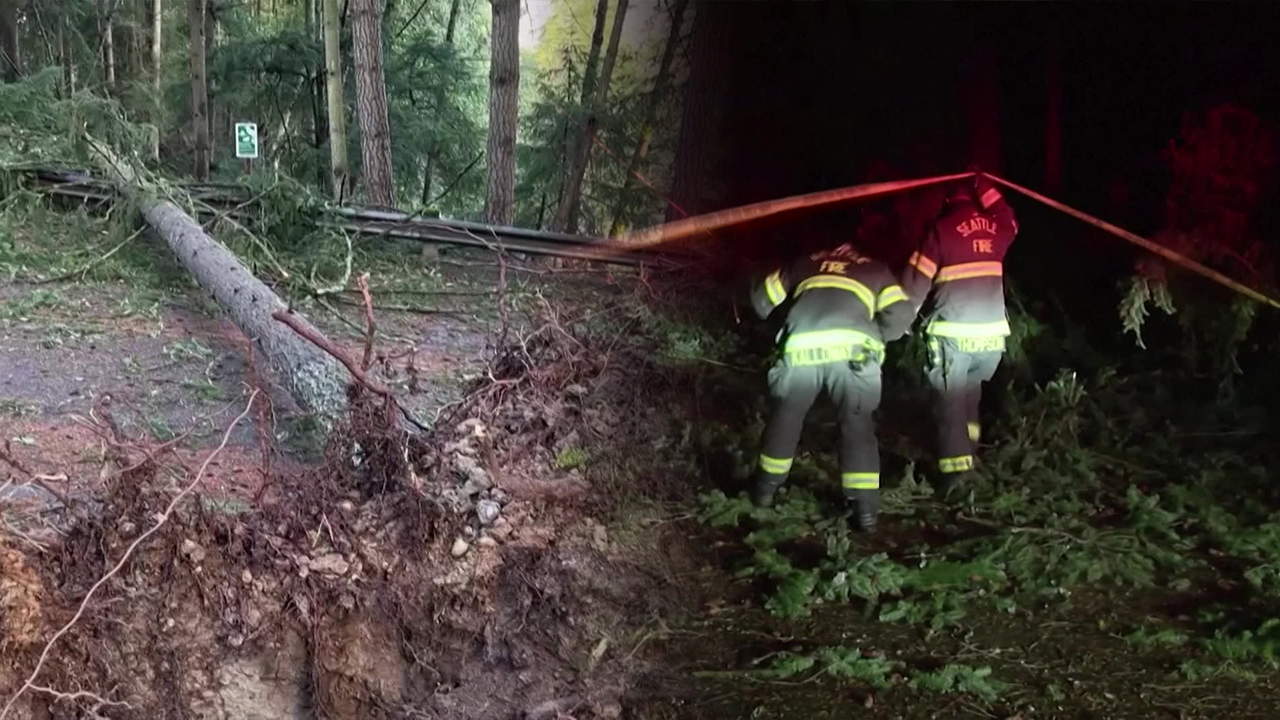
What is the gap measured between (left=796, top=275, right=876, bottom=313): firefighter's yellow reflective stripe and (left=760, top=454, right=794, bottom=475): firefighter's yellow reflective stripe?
0.20 metres

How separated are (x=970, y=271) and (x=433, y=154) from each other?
193 centimetres

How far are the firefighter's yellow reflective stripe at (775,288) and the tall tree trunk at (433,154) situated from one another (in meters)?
1.34

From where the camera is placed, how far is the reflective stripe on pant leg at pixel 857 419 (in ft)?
3.18

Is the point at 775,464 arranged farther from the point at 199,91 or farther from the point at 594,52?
the point at 199,91

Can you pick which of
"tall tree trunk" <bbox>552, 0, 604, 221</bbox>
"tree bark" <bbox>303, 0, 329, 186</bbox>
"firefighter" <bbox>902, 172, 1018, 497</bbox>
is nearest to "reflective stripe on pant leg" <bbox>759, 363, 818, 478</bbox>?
"firefighter" <bbox>902, 172, 1018, 497</bbox>

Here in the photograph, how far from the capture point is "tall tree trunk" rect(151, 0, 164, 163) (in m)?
4.90

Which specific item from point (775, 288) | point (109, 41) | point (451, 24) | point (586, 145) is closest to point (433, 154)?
point (451, 24)

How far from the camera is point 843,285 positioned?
0.91 metres

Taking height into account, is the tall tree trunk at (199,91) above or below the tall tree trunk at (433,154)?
above

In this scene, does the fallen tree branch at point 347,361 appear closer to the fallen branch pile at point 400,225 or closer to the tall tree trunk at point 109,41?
the fallen branch pile at point 400,225

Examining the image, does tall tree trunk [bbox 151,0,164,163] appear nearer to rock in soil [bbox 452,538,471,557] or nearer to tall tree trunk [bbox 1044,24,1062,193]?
rock in soil [bbox 452,538,471,557]

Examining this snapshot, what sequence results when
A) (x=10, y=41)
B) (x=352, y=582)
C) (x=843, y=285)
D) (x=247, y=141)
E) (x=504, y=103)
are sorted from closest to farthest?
(x=843, y=285)
(x=504, y=103)
(x=352, y=582)
(x=247, y=141)
(x=10, y=41)

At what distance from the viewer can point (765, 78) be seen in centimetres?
90

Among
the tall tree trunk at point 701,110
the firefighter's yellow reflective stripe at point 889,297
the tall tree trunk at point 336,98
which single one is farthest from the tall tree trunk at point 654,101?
the tall tree trunk at point 336,98
